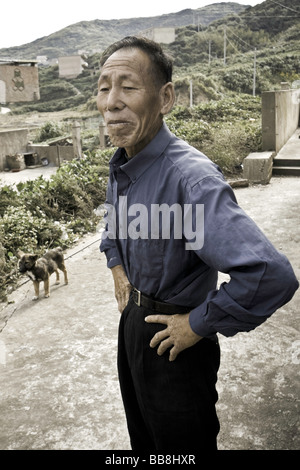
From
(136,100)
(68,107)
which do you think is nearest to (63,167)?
(136,100)

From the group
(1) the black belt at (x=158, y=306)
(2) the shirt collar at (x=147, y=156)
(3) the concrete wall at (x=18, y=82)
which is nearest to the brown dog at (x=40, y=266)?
(1) the black belt at (x=158, y=306)

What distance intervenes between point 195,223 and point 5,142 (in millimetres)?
22751

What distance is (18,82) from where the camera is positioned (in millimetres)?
33844

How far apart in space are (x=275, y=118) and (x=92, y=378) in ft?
25.4

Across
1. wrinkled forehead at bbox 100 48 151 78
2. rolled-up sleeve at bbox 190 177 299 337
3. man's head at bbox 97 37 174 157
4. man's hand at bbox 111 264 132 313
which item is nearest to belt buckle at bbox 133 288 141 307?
man's hand at bbox 111 264 132 313

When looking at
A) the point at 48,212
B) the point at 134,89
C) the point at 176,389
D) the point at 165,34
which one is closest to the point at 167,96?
the point at 134,89

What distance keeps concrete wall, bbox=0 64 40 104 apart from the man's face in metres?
32.7

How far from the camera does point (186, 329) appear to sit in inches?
57.6

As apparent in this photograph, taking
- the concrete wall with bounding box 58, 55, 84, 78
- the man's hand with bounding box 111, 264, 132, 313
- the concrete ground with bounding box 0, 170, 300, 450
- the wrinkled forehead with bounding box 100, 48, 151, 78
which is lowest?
the concrete ground with bounding box 0, 170, 300, 450

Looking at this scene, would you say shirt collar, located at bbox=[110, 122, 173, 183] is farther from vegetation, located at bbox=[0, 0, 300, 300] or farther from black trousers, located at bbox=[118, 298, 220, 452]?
vegetation, located at bbox=[0, 0, 300, 300]

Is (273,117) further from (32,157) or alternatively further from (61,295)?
(32,157)

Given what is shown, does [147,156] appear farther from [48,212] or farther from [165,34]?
[165,34]

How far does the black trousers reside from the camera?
1577 millimetres

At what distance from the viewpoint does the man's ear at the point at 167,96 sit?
1.58m
